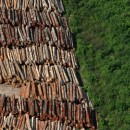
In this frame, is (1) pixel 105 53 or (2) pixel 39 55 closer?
(2) pixel 39 55

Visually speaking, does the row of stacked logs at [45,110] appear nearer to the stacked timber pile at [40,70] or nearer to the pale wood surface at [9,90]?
the stacked timber pile at [40,70]

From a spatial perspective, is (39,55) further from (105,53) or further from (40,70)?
(105,53)

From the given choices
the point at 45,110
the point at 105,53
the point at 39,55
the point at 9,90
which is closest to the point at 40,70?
the point at 39,55

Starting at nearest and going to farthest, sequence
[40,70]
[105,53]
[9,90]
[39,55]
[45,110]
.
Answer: [45,110]
[9,90]
[40,70]
[39,55]
[105,53]

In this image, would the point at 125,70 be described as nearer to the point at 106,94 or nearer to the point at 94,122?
the point at 106,94

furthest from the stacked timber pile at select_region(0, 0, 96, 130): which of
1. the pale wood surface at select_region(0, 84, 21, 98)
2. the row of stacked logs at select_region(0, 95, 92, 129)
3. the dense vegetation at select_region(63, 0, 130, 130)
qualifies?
the dense vegetation at select_region(63, 0, 130, 130)

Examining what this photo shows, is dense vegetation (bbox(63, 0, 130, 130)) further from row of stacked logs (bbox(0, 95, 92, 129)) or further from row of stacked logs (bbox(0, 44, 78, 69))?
row of stacked logs (bbox(0, 95, 92, 129))
